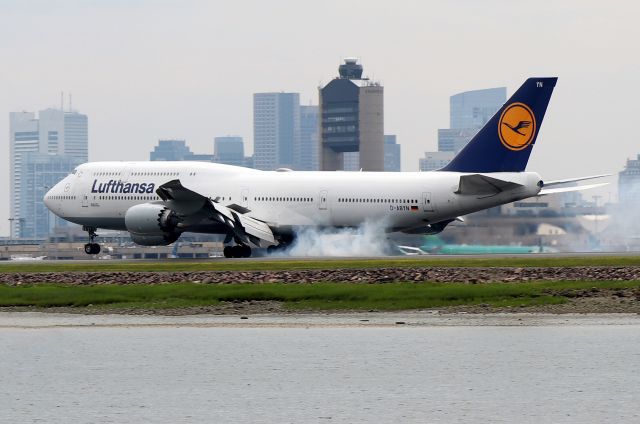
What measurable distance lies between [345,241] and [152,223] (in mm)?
10849

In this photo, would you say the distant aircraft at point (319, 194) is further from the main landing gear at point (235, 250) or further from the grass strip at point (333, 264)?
the grass strip at point (333, 264)

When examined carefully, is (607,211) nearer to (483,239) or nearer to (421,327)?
(483,239)

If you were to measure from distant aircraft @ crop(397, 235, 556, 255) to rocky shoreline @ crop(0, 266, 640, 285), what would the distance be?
24154mm

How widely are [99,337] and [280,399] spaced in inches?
493

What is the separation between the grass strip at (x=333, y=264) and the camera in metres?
58.0

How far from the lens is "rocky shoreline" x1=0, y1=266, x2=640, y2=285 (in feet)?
171

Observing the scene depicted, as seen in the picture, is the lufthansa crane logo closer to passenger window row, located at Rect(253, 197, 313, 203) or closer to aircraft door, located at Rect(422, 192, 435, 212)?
aircraft door, located at Rect(422, 192, 435, 212)

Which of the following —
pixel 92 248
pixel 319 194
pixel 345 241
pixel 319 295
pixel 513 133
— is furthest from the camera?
pixel 92 248

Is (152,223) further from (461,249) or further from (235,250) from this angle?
(461,249)

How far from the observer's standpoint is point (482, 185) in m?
70.8

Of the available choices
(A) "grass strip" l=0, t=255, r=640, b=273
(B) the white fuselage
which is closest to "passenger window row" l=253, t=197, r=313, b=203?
(B) the white fuselage

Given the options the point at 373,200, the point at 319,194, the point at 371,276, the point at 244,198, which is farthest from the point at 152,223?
the point at 371,276

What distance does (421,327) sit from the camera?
138ft

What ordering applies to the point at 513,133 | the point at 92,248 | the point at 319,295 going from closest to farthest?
the point at 319,295 → the point at 513,133 → the point at 92,248
